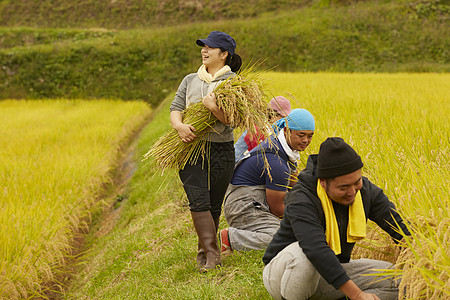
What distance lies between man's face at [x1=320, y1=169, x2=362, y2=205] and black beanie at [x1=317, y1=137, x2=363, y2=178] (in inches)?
1.0

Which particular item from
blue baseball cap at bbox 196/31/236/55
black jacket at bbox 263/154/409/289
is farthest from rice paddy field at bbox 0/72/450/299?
blue baseball cap at bbox 196/31/236/55

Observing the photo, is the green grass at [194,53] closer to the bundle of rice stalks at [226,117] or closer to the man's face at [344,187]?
the bundle of rice stalks at [226,117]

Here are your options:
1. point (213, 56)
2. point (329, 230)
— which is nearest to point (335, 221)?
point (329, 230)

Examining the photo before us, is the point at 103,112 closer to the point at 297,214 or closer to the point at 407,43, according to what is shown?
the point at 297,214

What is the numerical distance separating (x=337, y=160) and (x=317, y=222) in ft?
0.83

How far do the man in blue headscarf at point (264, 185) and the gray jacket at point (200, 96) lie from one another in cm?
24

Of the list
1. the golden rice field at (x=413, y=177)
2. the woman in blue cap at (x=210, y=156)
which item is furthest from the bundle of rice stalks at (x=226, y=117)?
the golden rice field at (x=413, y=177)

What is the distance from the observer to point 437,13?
19594 mm

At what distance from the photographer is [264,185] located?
304cm

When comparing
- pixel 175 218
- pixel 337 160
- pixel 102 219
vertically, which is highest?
pixel 337 160

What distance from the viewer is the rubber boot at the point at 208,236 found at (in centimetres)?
270

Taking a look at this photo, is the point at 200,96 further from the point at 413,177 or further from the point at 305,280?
the point at 305,280

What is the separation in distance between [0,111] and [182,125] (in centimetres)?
1175

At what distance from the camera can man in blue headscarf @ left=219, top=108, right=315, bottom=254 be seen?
9.09ft
